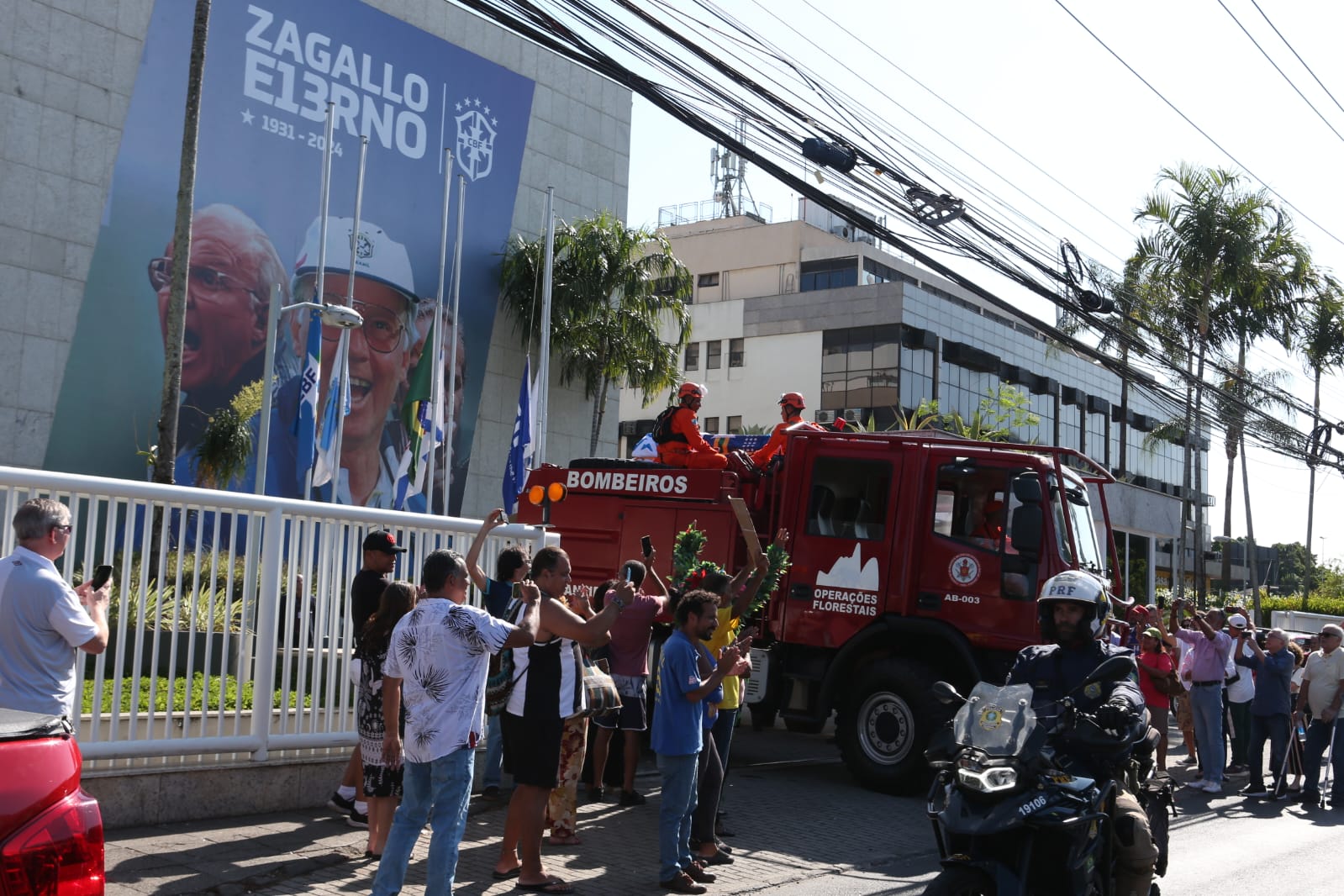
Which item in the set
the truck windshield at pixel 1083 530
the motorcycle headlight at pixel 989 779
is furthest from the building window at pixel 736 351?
the motorcycle headlight at pixel 989 779

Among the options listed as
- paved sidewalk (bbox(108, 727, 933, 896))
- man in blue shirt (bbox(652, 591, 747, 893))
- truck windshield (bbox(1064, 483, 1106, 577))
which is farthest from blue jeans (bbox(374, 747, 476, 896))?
truck windshield (bbox(1064, 483, 1106, 577))

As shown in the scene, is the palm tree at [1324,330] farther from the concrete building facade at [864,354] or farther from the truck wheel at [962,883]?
the truck wheel at [962,883]

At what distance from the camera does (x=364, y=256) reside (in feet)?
89.9

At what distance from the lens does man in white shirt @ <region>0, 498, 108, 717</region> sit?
5434 mm

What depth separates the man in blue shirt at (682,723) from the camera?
7320 mm

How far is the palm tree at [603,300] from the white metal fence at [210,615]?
1990 cm

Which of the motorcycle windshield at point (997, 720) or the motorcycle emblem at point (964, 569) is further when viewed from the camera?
the motorcycle emblem at point (964, 569)

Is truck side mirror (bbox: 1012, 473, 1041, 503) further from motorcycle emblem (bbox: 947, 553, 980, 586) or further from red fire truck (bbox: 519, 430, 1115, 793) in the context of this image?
motorcycle emblem (bbox: 947, 553, 980, 586)

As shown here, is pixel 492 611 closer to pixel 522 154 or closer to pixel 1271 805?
pixel 1271 805

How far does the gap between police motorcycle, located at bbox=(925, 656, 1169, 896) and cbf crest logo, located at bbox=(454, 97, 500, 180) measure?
25.8 m

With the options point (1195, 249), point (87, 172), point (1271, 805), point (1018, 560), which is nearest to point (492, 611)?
point (1018, 560)

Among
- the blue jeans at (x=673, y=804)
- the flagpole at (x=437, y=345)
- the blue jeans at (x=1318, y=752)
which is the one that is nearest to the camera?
the blue jeans at (x=673, y=804)

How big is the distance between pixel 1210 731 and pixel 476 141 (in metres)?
21.7

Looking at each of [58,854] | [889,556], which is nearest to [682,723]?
[58,854]
